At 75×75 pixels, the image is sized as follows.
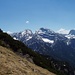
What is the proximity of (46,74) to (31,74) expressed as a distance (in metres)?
4.08

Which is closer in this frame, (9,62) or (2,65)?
(2,65)

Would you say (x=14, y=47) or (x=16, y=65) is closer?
(x=16, y=65)

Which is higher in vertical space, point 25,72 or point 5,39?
point 5,39

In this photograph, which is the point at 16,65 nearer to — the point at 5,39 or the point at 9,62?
the point at 9,62

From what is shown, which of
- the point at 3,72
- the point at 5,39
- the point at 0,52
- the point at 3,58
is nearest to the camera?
the point at 3,72

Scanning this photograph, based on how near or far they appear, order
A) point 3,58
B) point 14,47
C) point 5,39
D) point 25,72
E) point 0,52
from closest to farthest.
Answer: point 25,72, point 3,58, point 0,52, point 14,47, point 5,39

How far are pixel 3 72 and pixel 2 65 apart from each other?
1.24m

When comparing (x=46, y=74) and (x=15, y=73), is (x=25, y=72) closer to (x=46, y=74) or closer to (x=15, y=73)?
(x=15, y=73)

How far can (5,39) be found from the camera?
70250 mm

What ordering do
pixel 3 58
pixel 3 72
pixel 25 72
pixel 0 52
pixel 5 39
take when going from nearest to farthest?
1. pixel 3 72
2. pixel 25 72
3. pixel 3 58
4. pixel 0 52
5. pixel 5 39

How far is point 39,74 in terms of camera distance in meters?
22.9

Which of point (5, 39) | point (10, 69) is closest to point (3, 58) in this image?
point (10, 69)

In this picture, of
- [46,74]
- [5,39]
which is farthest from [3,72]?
[5,39]

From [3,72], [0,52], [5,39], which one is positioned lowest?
[3,72]
